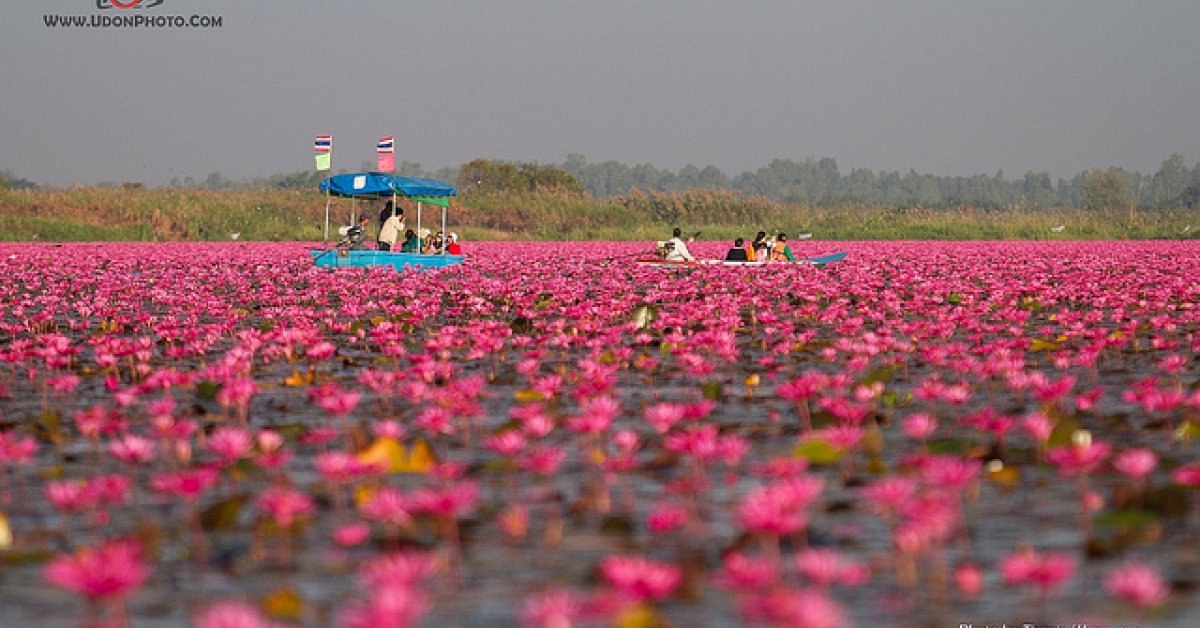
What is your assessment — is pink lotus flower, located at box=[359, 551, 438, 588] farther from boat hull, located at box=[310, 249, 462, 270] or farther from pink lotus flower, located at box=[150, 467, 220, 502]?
boat hull, located at box=[310, 249, 462, 270]

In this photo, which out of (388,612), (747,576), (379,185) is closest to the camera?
(388,612)

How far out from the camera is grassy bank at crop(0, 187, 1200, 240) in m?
53.5

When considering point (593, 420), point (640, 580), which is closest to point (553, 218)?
point (593, 420)

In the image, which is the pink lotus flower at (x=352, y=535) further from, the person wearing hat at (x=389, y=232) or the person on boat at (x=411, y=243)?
the person on boat at (x=411, y=243)

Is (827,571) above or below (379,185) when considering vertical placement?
below

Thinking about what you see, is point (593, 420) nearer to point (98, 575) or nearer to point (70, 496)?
point (70, 496)

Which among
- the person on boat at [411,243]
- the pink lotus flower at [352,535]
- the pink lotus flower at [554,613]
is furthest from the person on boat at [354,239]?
the pink lotus flower at [554,613]

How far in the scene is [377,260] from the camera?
1099 inches

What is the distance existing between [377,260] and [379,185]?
2448 millimetres

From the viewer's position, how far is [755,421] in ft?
26.8

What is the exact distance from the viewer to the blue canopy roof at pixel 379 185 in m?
25.9

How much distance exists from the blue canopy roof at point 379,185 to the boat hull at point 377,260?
1408mm

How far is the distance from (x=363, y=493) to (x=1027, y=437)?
376 cm

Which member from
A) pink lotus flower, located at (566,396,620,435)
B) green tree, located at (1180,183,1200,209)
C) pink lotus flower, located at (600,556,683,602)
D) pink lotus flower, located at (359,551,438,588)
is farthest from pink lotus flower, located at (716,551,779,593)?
green tree, located at (1180,183,1200,209)
